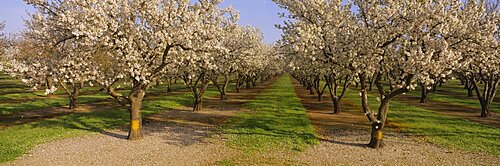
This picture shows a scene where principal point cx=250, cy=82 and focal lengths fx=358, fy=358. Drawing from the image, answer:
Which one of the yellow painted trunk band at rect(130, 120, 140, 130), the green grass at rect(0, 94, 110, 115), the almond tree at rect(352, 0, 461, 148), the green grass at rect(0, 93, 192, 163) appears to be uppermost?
the almond tree at rect(352, 0, 461, 148)

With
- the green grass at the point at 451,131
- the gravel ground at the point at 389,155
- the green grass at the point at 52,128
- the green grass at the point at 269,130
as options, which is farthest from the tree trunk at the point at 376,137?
the green grass at the point at 52,128

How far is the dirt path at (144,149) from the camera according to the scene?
63.7 ft

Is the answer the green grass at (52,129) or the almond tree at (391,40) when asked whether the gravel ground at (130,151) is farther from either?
the almond tree at (391,40)

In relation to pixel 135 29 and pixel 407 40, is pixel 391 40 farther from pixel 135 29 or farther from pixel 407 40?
pixel 135 29

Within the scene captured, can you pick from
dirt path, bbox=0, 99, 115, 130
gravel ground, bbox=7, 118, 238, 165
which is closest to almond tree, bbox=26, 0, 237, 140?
gravel ground, bbox=7, 118, 238, 165

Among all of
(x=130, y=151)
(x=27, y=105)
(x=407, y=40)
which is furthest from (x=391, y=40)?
(x=27, y=105)

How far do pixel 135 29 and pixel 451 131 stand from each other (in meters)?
25.6

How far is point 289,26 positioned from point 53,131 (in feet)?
62.4

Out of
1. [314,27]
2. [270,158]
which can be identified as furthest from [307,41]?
[270,158]

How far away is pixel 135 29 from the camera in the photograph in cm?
2108

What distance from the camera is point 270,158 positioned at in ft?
67.0

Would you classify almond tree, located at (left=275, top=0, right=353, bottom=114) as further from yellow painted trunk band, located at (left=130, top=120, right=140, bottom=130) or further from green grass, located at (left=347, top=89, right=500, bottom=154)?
yellow painted trunk band, located at (left=130, top=120, right=140, bottom=130)

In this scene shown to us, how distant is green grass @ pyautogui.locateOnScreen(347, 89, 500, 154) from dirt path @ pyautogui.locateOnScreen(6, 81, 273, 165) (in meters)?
15.7

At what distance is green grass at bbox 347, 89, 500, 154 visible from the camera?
24395mm
